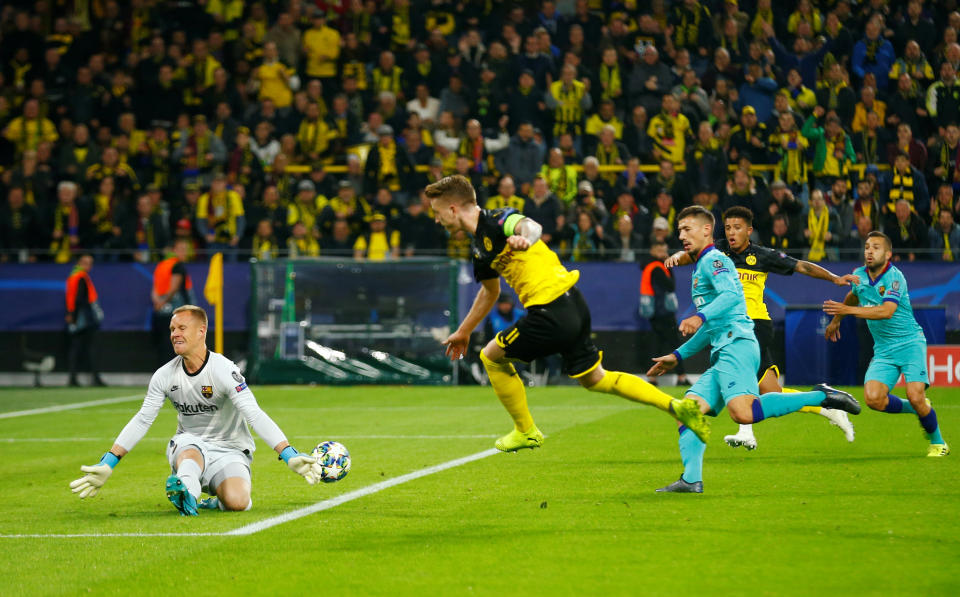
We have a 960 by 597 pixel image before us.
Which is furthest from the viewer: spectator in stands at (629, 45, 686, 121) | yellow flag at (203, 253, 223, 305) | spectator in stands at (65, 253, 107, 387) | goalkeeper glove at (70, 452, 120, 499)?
spectator in stands at (629, 45, 686, 121)

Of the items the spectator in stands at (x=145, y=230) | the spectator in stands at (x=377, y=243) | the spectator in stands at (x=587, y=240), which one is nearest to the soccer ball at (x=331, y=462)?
the spectator in stands at (x=587, y=240)

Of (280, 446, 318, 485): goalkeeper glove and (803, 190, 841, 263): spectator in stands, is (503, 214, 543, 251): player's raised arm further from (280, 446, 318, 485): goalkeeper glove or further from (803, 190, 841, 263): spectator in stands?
(803, 190, 841, 263): spectator in stands

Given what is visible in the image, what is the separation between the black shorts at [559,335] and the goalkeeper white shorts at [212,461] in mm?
1828

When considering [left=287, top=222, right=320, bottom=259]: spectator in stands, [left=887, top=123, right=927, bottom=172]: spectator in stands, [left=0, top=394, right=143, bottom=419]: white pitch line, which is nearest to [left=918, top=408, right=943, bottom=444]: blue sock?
[left=887, top=123, right=927, bottom=172]: spectator in stands

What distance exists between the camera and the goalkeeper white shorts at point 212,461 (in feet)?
26.4

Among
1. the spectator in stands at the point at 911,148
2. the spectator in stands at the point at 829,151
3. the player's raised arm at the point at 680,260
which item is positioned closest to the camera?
the player's raised arm at the point at 680,260

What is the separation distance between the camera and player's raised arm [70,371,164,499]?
7.34 meters

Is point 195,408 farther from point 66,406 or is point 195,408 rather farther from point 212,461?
point 66,406

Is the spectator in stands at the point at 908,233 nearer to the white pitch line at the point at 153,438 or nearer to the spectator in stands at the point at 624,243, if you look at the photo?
the spectator in stands at the point at 624,243

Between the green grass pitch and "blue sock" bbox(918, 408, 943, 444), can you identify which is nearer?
the green grass pitch

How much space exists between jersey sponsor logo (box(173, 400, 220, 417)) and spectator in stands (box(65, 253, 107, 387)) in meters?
13.5

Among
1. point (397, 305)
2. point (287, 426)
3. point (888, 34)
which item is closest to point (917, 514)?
point (287, 426)

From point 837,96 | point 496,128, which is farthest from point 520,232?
point 837,96

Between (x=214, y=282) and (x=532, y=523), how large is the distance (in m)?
14.7
